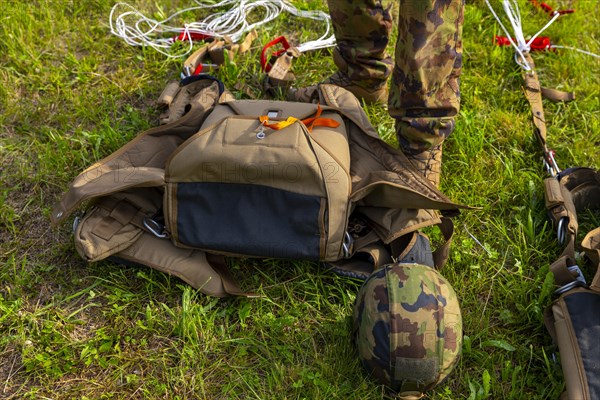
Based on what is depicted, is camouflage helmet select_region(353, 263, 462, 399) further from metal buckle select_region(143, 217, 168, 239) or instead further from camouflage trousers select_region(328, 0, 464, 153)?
metal buckle select_region(143, 217, 168, 239)

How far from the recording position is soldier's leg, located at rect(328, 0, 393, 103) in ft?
9.67

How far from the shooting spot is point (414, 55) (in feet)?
8.29

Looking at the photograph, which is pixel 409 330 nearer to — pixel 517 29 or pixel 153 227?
pixel 153 227

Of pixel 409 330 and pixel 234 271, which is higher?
pixel 409 330

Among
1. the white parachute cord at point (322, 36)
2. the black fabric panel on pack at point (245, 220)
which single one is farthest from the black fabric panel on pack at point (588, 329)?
the white parachute cord at point (322, 36)

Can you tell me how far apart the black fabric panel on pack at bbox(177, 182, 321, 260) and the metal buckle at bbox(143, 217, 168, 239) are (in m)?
0.13

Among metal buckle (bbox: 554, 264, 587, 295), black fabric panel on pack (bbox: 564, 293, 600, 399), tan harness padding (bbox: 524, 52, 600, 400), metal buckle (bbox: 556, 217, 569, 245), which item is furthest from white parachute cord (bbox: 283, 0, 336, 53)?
black fabric panel on pack (bbox: 564, 293, 600, 399)


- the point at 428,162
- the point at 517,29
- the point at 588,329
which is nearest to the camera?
the point at 588,329

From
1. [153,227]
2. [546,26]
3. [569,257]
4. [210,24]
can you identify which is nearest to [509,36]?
[546,26]

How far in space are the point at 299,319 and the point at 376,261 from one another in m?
0.42

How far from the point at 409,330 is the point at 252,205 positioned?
A: 0.87 meters

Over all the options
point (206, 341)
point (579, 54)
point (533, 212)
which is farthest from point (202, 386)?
point (579, 54)

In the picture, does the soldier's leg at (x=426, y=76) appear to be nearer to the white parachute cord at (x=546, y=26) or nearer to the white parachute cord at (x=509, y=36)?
the white parachute cord at (x=509, y=36)

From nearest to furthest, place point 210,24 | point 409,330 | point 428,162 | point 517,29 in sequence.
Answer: point 409,330 < point 428,162 < point 517,29 < point 210,24
